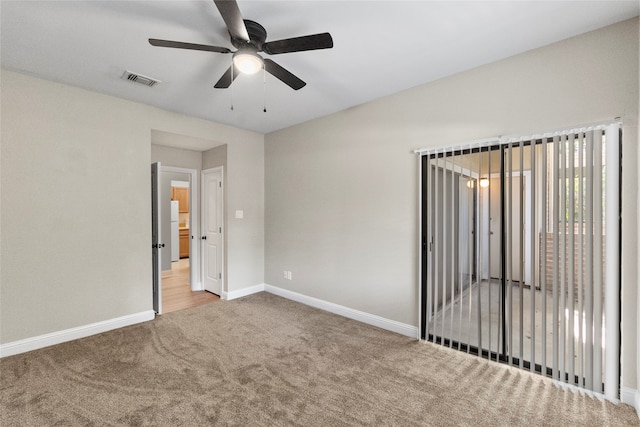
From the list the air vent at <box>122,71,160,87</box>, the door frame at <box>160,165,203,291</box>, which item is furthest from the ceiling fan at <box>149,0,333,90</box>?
the door frame at <box>160,165,203,291</box>

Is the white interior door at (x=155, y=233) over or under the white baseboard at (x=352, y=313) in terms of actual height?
over

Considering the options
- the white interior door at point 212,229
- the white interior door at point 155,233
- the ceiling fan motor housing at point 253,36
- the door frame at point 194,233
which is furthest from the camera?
the door frame at point 194,233

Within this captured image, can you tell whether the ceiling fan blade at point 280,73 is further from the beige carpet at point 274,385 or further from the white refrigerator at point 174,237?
the white refrigerator at point 174,237

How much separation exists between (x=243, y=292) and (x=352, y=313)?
1891mm

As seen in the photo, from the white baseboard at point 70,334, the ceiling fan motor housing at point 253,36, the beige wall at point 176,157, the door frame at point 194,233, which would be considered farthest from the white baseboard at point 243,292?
the ceiling fan motor housing at point 253,36

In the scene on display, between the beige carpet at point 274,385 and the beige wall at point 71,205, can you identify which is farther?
the beige wall at point 71,205

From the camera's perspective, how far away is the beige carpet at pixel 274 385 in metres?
1.88

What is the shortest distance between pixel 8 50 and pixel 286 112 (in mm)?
2585

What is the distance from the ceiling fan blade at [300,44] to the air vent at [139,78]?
164 centimetres

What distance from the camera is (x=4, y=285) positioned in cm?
265

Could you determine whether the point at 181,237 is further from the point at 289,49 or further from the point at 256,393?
the point at 289,49

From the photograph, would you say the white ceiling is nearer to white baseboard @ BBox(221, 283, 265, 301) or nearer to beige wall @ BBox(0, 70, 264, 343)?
beige wall @ BBox(0, 70, 264, 343)

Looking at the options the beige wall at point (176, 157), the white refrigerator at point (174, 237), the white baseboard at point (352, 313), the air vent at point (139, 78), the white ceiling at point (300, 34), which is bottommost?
the white baseboard at point (352, 313)

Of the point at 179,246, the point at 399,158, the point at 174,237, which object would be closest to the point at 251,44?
the point at 399,158
